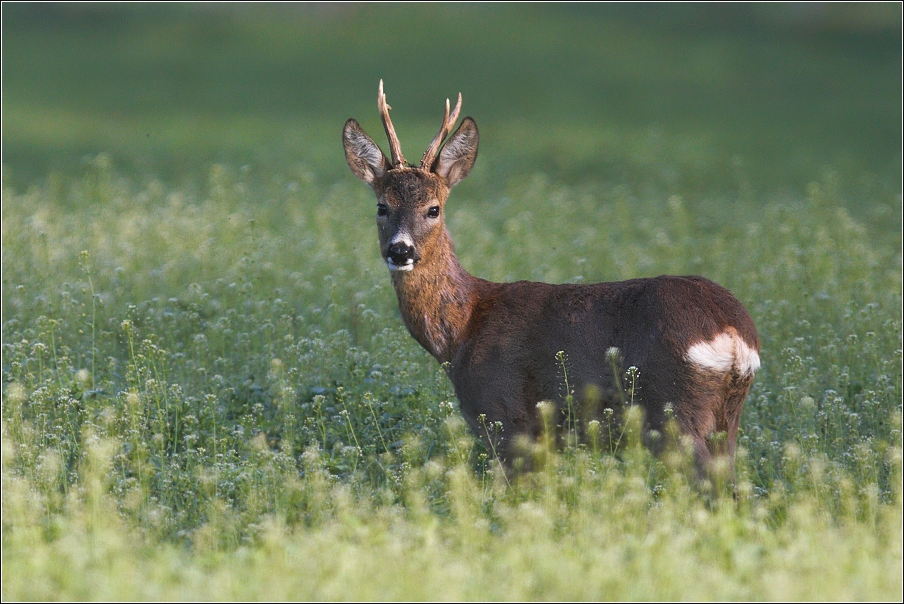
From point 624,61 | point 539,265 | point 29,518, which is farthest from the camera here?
point 624,61

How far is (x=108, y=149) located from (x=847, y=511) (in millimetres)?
14651

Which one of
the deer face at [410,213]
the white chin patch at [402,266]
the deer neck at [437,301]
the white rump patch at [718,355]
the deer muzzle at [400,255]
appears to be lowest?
the white rump patch at [718,355]

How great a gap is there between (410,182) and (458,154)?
38cm

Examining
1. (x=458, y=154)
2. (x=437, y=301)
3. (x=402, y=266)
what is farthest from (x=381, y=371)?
(x=458, y=154)

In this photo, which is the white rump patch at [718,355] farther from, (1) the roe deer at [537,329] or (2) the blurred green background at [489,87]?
(2) the blurred green background at [489,87]

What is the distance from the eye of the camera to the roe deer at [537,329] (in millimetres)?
5078

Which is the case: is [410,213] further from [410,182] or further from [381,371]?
[381,371]

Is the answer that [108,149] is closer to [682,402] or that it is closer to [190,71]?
[190,71]

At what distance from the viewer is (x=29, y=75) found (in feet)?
83.7

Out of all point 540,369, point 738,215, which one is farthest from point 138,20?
point 540,369

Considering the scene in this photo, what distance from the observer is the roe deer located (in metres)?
5.08

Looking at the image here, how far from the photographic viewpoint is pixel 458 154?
6.11m

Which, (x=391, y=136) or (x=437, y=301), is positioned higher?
(x=391, y=136)

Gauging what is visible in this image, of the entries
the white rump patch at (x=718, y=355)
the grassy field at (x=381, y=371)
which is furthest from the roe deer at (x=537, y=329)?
the grassy field at (x=381, y=371)
